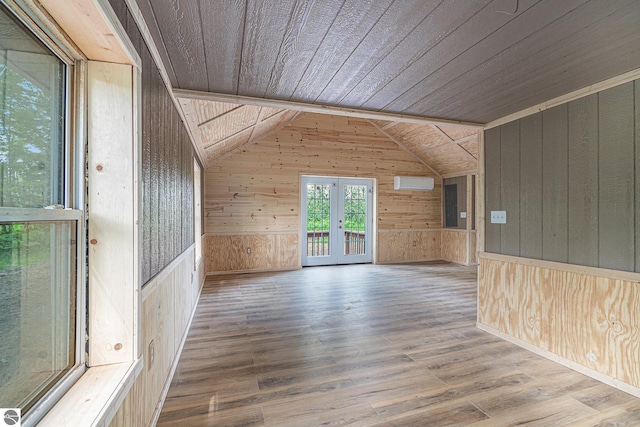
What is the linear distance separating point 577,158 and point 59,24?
122 inches

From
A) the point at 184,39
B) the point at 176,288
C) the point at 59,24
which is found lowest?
the point at 176,288

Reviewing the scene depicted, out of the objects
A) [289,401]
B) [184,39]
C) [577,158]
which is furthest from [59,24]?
[577,158]

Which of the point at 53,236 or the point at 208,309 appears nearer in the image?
the point at 53,236

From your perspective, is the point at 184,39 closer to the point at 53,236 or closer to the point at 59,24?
the point at 59,24

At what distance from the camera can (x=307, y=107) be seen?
2395 mm

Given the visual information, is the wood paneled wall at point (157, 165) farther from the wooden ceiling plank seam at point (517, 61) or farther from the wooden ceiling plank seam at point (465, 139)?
the wooden ceiling plank seam at point (465, 139)

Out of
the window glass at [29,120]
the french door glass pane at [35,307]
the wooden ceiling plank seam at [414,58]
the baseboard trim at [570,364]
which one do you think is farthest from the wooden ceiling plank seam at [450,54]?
the baseboard trim at [570,364]

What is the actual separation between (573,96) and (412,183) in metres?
4.49

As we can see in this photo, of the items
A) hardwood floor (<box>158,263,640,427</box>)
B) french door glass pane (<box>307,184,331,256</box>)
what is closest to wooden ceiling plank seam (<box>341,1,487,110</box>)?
hardwood floor (<box>158,263,640,427</box>)

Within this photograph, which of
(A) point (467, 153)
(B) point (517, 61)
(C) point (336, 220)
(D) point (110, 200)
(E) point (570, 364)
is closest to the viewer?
(D) point (110, 200)

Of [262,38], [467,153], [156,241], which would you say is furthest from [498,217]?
[467,153]

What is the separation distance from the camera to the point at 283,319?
10.3 ft

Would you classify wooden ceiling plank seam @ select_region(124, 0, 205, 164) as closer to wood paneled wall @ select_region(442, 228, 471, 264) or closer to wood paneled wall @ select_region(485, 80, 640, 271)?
wood paneled wall @ select_region(485, 80, 640, 271)

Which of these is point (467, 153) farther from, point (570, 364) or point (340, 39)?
point (340, 39)
